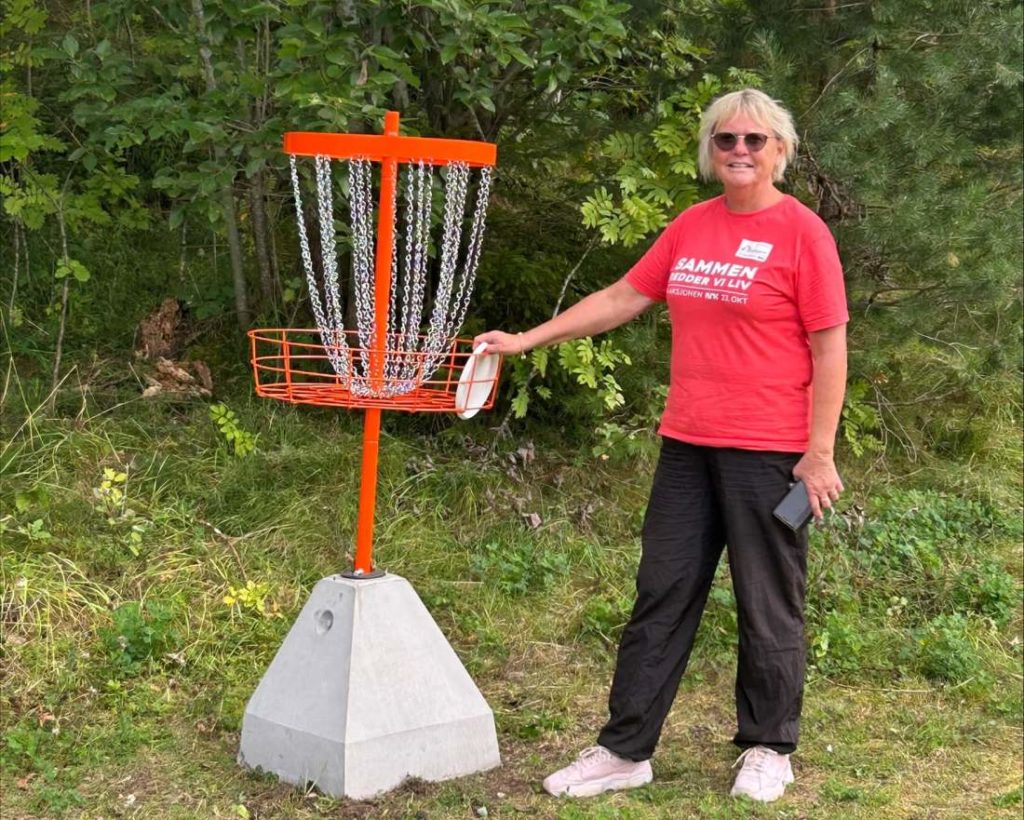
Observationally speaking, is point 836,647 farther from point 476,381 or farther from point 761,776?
point 476,381

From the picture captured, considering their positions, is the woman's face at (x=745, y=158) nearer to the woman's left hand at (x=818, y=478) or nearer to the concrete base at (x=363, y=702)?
the woman's left hand at (x=818, y=478)

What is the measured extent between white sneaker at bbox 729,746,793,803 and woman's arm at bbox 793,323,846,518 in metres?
0.82

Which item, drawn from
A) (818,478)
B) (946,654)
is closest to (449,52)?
(818,478)

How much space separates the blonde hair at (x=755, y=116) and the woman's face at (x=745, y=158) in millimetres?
14

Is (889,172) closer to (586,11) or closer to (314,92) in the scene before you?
(586,11)

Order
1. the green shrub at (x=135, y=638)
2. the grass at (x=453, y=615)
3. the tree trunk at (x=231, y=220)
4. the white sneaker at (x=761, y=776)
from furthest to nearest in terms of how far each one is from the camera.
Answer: the tree trunk at (x=231, y=220)
the green shrub at (x=135, y=638)
the grass at (x=453, y=615)
the white sneaker at (x=761, y=776)

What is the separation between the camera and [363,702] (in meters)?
3.72

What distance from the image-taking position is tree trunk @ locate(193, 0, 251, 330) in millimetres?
5238

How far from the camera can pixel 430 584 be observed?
5.23 m

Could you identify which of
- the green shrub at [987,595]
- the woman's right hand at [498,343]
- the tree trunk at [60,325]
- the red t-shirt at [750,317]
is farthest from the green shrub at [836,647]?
the tree trunk at [60,325]

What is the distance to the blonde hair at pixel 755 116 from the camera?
3467mm

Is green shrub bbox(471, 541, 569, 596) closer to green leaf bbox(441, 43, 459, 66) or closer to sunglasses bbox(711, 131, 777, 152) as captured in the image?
green leaf bbox(441, 43, 459, 66)

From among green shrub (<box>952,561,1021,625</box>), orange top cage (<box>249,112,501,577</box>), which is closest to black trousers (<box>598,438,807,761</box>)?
orange top cage (<box>249,112,501,577</box>)

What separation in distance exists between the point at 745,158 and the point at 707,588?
4.11 feet
